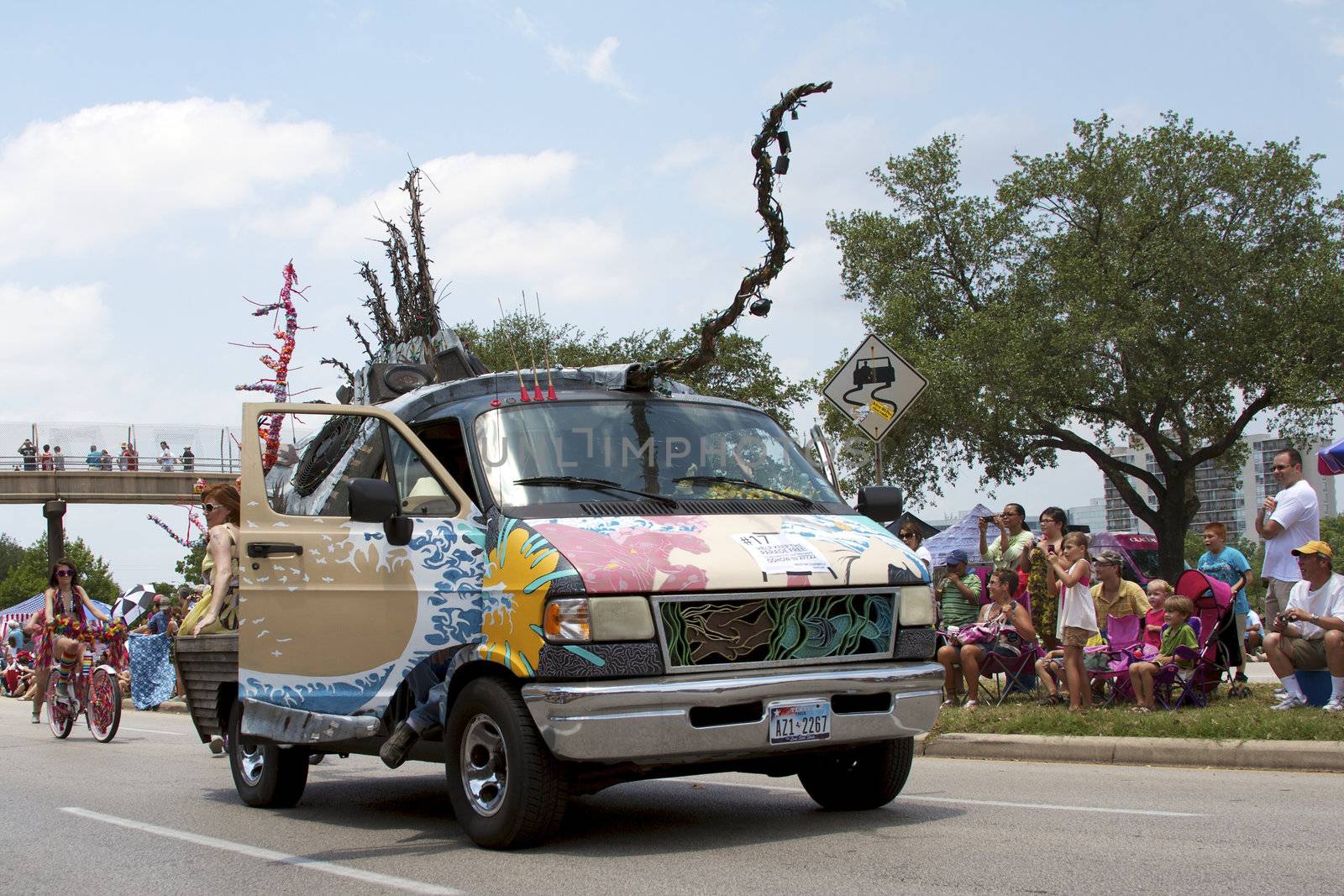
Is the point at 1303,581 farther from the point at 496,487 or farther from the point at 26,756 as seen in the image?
the point at 26,756

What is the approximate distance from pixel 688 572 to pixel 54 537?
4812 cm

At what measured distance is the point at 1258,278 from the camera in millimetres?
41406

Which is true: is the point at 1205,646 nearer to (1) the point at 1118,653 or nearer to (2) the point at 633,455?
(1) the point at 1118,653

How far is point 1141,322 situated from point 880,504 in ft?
114

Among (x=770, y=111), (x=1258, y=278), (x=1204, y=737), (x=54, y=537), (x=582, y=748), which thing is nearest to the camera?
(x=582, y=748)

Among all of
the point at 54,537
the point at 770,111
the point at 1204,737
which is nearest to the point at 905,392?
the point at 1204,737

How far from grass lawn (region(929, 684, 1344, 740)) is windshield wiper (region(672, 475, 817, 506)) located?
9.82 feet

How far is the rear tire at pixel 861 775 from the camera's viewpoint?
748 centimetres

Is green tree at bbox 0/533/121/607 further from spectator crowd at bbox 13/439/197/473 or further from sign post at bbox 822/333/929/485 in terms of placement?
sign post at bbox 822/333/929/485

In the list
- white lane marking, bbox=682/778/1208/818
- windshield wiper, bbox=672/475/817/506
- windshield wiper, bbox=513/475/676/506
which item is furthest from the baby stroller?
windshield wiper, bbox=513/475/676/506

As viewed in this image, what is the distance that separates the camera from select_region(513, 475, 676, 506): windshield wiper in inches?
279

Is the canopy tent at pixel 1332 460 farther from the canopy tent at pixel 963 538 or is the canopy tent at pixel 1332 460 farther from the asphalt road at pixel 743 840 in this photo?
the canopy tent at pixel 963 538

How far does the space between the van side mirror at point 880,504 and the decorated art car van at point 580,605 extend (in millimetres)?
14

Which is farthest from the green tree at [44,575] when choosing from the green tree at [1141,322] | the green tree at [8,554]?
the green tree at [1141,322]
